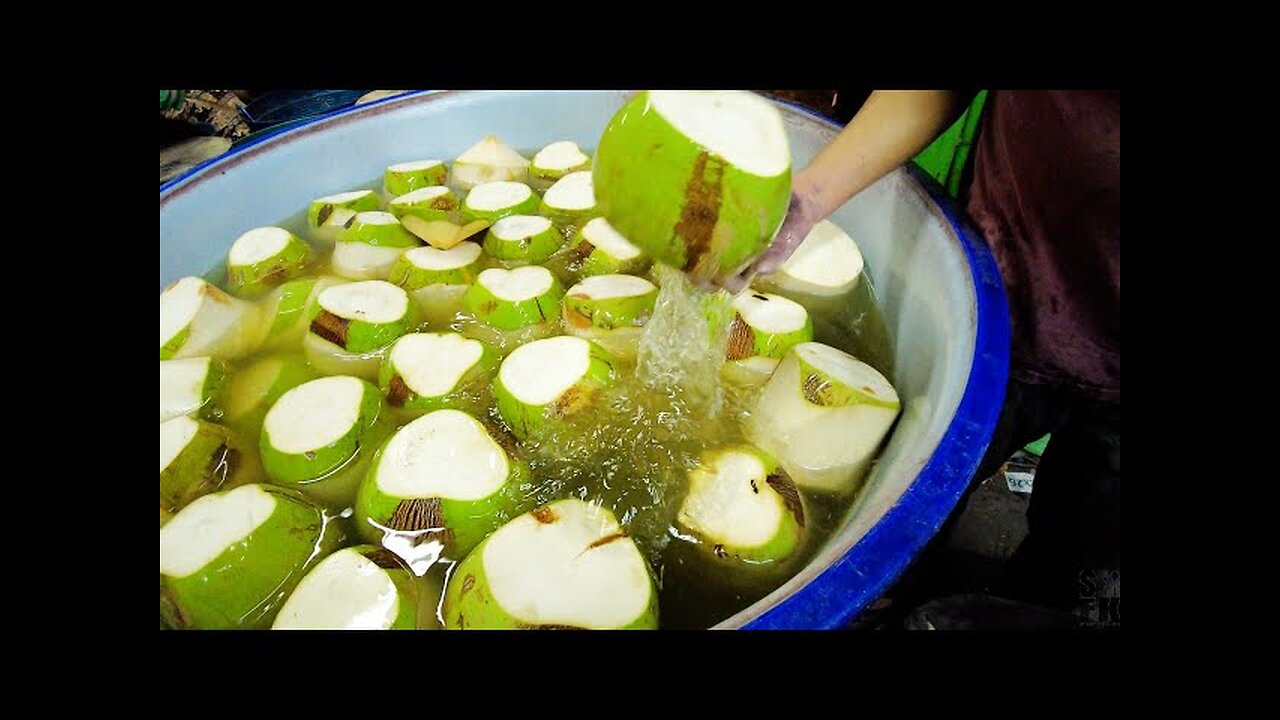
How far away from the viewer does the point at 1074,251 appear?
1407mm

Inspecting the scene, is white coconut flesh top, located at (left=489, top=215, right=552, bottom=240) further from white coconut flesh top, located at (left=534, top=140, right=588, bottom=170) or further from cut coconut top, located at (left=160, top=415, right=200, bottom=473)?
cut coconut top, located at (left=160, top=415, right=200, bottom=473)

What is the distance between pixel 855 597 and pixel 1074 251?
99cm

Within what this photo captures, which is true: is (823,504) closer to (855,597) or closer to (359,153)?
(855,597)

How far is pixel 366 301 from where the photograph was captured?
1691mm

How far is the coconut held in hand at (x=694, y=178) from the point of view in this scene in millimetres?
1044

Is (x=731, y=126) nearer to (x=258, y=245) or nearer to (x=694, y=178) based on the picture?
(x=694, y=178)

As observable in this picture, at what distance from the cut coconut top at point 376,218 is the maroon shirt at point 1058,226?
1626 millimetres

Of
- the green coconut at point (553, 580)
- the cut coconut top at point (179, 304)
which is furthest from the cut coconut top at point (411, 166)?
the green coconut at point (553, 580)

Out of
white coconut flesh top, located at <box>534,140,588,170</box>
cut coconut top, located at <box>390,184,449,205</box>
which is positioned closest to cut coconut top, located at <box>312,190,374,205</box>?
→ cut coconut top, located at <box>390,184,449,205</box>

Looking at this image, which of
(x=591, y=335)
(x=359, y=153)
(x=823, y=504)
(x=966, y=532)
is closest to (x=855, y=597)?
(x=823, y=504)

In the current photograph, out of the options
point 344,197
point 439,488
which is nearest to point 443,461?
point 439,488

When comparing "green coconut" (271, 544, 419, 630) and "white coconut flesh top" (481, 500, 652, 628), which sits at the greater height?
"white coconut flesh top" (481, 500, 652, 628)

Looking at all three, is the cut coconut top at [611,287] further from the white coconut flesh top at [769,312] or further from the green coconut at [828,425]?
the green coconut at [828,425]

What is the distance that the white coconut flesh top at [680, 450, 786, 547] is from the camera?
3.95ft
